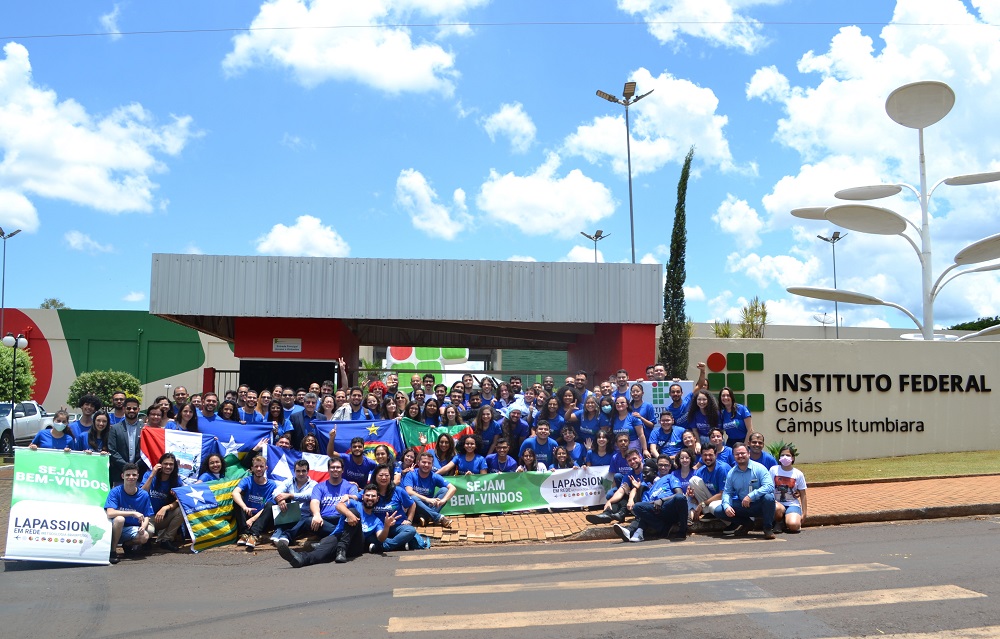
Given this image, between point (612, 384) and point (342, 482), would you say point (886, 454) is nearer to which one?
point (612, 384)

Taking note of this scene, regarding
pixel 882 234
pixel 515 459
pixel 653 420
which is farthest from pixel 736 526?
pixel 882 234

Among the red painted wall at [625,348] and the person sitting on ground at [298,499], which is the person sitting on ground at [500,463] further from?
the red painted wall at [625,348]

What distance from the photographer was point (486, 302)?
18219 millimetres

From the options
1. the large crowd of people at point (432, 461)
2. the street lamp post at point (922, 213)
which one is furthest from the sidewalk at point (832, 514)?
the street lamp post at point (922, 213)

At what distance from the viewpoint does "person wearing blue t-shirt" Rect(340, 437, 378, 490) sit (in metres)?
11.0

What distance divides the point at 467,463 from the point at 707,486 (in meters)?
3.35

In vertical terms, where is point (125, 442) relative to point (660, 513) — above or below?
above

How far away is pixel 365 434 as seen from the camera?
1229cm

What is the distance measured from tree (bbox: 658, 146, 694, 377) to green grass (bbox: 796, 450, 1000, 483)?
11.2 feet

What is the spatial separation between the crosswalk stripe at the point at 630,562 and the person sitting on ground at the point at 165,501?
10.6ft

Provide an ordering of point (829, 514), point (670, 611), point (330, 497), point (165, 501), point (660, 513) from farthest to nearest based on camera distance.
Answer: point (829, 514) → point (660, 513) → point (165, 501) → point (330, 497) → point (670, 611)

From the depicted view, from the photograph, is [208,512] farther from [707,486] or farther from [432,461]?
[707,486]

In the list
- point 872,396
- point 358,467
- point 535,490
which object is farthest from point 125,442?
point 872,396

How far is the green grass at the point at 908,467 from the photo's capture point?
14.9m
